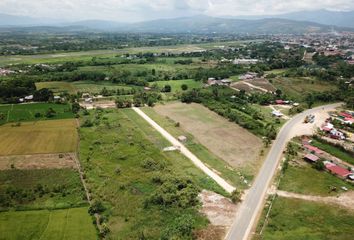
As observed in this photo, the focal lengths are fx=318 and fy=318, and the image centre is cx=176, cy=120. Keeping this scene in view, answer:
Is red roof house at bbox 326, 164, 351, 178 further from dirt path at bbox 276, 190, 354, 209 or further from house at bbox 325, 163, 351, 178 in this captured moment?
dirt path at bbox 276, 190, 354, 209

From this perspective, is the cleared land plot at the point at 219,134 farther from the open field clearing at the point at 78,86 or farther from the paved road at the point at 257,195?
A: the open field clearing at the point at 78,86

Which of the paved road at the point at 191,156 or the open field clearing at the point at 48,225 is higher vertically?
the open field clearing at the point at 48,225

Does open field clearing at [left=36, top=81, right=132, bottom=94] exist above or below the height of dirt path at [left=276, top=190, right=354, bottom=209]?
below

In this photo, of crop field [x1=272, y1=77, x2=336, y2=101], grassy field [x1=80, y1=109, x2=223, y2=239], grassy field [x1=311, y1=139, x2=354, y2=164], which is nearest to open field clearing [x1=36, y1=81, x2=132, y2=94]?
grassy field [x1=80, y1=109, x2=223, y2=239]

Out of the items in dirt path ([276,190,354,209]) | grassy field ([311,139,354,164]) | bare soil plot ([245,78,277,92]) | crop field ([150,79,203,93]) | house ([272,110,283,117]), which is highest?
dirt path ([276,190,354,209])

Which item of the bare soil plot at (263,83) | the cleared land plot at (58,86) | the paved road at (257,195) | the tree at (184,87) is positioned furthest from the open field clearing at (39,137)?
the bare soil plot at (263,83)

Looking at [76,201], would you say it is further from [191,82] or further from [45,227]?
[191,82]

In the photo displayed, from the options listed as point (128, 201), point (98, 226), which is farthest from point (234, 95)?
point (98, 226)
